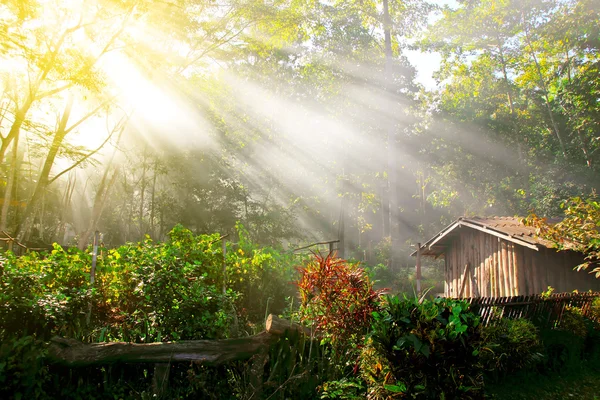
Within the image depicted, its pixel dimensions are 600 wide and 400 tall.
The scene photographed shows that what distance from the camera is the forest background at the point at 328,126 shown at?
63.3 feet

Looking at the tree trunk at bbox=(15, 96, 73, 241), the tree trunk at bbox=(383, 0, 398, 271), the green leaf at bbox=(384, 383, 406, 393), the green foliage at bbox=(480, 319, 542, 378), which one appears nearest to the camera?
the green leaf at bbox=(384, 383, 406, 393)

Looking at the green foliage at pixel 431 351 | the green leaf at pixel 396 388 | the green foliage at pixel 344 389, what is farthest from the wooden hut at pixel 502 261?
the green leaf at pixel 396 388

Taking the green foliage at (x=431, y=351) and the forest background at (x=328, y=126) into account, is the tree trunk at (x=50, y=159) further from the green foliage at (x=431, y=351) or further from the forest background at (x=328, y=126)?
the green foliage at (x=431, y=351)

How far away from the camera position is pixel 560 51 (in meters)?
28.4

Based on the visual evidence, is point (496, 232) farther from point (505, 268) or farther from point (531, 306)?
point (531, 306)

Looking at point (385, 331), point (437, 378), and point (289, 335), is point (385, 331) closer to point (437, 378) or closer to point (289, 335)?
point (437, 378)

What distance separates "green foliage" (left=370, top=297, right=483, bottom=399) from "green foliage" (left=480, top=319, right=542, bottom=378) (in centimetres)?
279

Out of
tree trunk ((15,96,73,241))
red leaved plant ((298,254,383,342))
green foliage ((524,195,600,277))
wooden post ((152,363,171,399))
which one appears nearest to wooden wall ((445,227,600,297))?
green foliage ((524,195,600,277))

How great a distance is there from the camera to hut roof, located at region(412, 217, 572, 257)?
11.8m

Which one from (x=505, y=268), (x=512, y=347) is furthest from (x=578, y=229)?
(x=505, y=268)

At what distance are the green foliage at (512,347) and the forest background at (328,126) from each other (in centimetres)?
1407

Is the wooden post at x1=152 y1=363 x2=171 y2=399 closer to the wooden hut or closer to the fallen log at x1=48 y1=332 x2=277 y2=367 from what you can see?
the fallen log at x1=48 y1=332 x2=277 y2=367

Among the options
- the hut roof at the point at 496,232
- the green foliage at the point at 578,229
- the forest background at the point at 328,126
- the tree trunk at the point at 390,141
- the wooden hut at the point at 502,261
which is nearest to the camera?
the green foliage at the point at 578,229

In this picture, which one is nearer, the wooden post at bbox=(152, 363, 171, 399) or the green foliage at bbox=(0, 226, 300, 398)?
the green foliage at bbox=(0, 226, 300, 398)
